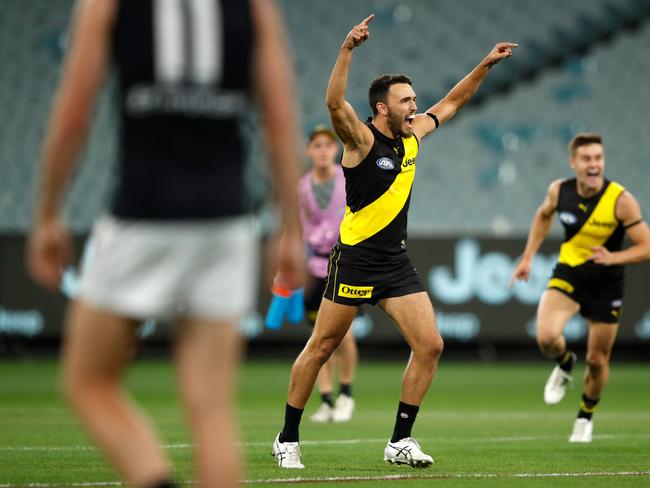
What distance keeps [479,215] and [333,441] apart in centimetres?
1431

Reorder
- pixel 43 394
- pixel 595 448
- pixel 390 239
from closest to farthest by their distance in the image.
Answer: pixel 390 239 → pixel 595 448 → pixel 43 394

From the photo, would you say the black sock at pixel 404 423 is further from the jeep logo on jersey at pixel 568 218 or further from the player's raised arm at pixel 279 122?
the player's raised arm at pixel 279 122

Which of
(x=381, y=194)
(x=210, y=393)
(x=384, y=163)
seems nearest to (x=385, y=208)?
(x=381, y=194)

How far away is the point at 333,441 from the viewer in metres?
9.78

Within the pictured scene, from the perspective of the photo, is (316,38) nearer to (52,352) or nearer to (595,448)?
(52,352)

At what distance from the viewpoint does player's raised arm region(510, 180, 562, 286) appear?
10.8m

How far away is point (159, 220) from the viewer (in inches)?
154

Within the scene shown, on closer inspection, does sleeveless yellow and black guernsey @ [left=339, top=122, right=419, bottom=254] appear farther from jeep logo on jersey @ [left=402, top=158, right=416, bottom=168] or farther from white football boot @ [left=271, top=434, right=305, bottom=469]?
white football boot @ [left=271, top=434, right=305, bottom=469]

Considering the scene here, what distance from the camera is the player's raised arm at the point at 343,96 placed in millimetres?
7645

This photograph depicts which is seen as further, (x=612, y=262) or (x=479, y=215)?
(x=479, y=215)

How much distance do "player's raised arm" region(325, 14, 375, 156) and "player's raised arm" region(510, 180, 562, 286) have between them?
3.09 metres

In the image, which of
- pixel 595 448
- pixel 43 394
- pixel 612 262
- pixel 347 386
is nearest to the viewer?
pixel 595 448

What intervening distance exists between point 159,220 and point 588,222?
23.7ft

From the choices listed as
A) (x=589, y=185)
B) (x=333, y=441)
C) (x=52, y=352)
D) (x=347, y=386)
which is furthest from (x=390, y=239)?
(x=52, y=352)
